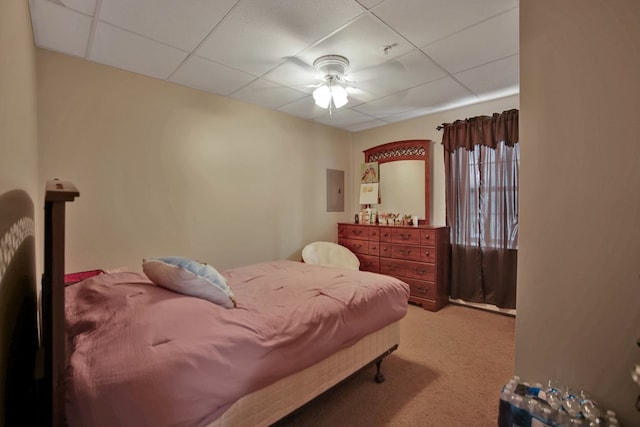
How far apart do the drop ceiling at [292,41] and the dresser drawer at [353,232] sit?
6.30 ft

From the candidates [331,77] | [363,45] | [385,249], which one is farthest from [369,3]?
[385,249]

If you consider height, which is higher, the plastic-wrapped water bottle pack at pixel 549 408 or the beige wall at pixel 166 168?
the beige wall at pixel 166 168

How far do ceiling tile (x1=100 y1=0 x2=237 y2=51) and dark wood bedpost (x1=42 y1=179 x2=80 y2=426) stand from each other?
1.59 metres

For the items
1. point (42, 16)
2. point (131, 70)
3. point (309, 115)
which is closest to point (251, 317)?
point (42, 16)

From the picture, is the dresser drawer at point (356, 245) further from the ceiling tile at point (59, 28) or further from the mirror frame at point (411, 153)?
the ceiling tile at point (59, 28)

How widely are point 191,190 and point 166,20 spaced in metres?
1.59

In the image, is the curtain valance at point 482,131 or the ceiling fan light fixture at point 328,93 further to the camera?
the curtain valance at point 482,131

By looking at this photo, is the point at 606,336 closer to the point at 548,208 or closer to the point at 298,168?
the point at 548,208

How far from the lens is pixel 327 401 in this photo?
1904 millimetres

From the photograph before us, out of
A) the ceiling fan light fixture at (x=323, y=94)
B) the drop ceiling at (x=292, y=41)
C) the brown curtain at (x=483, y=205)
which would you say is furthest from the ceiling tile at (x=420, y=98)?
the ceiling fan light fixture at (x=323, y=94)

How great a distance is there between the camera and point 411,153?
4156mm

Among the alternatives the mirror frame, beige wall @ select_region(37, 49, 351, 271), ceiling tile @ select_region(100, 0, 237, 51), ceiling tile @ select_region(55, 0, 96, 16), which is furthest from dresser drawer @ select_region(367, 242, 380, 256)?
ceiling tile @ select_region(55, 0, 96, 16)

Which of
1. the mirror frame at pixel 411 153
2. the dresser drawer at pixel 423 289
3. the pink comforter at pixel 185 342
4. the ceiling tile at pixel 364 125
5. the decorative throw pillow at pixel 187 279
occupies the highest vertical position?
the ceiling tile at pixel 364 125

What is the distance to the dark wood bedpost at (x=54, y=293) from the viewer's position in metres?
0.77
